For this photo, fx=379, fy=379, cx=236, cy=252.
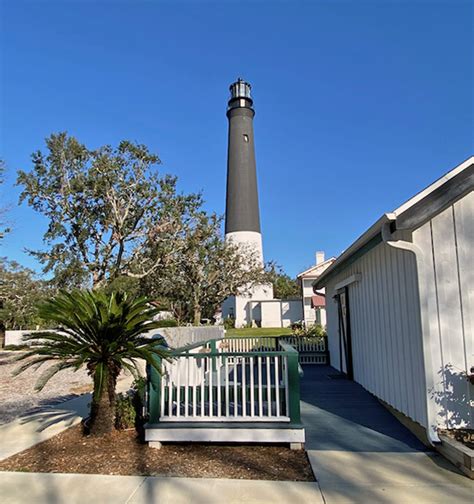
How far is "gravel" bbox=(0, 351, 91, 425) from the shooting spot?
7902 mm

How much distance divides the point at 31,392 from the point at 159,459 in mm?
7374

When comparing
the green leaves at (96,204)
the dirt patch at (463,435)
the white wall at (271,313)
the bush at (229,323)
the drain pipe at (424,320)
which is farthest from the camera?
the bush at (229,323)

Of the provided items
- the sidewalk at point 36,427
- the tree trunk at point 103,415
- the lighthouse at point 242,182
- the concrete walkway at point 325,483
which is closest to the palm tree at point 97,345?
the tree trunk at point 103,415

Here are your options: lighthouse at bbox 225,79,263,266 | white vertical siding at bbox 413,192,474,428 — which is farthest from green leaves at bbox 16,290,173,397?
lighthouse at bbox 225,79,263,266

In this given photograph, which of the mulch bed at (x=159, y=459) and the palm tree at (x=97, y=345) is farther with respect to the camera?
the palm tree at (x=97, y=345)

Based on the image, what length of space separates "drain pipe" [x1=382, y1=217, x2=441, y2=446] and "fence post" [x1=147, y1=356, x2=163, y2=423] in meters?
3.26

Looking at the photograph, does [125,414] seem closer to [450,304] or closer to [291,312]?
[450,304]

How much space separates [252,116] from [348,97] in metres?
23.4

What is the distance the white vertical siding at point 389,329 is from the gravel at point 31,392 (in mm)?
6206

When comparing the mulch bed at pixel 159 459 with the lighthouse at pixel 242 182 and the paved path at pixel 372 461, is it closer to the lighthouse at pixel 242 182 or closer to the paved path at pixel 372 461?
the paved path at pixel 372 461

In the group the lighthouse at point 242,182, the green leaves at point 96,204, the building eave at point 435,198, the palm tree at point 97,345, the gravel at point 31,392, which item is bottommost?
the gravel at point 31,392

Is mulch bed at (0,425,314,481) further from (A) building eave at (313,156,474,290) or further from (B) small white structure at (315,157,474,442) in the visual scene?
(A) building eave at (313,156,474,290)

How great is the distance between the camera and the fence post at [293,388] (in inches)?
182

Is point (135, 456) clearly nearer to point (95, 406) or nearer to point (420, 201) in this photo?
point (95, 406)
